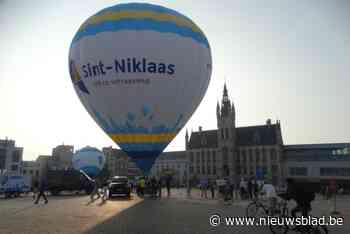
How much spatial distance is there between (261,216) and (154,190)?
15781 mm

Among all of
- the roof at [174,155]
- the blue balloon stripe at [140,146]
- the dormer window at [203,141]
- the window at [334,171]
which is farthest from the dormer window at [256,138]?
the blue balloon stripe at [140,146]

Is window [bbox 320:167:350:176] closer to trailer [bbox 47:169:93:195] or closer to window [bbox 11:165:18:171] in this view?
trailer [bbox 47:169:93:195]

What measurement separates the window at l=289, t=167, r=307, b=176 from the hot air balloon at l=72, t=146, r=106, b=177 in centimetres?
4965

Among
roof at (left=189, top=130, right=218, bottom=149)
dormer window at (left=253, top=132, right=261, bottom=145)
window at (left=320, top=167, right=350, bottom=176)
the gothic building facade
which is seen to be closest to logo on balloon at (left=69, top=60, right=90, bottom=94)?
window at (left=320, top=167, right=350, bottom=176)

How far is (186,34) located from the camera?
64.2 feet

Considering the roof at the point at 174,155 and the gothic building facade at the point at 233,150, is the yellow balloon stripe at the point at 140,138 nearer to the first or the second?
the gothic building facade at the point at 233,150

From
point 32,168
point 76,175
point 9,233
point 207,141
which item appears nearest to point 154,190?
point 76,175

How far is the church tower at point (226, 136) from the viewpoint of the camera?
88150 millimetres

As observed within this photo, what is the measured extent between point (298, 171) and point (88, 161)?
52531mm

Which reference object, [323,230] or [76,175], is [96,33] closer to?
[323,230]

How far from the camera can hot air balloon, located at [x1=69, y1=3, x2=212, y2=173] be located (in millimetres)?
18203

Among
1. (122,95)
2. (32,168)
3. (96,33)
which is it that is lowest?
(32,168)

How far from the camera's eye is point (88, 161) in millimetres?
46000

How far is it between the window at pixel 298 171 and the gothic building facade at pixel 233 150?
8.43 ft
